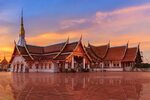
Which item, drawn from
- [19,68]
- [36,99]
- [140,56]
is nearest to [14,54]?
[19,68]

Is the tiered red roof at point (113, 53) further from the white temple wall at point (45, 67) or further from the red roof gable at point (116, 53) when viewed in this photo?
the white temple wall at point (45, 67)

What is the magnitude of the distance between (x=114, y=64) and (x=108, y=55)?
235cm

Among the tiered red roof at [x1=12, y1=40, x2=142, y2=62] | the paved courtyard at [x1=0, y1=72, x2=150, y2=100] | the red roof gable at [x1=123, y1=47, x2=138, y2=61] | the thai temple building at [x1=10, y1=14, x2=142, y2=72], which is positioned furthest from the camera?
the red roof gable at [x1=123, y1=47, x2=138, y2=61]

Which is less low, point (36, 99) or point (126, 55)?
point (126, 55)

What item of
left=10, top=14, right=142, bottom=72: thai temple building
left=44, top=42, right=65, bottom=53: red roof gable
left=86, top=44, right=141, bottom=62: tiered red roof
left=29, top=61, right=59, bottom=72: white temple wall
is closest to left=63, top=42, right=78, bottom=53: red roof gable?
left=10, top=14, right=142, bottom=72: thai temple building

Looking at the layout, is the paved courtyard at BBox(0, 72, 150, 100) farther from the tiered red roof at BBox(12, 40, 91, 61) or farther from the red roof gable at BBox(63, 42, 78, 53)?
the red roof gable at BBox(63, 42, 78, 53)

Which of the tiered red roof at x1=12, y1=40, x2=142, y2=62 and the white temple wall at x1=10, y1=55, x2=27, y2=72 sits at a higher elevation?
the tiered red roof at x1=12, y1=40, x2=142, y2=62

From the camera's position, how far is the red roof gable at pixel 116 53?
54.0 m

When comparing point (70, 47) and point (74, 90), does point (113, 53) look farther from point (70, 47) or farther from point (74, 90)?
point (74, 90)

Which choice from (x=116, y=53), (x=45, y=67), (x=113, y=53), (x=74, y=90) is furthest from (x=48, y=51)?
(x=74, y=90)

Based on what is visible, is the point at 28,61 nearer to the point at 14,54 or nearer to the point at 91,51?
the point at 14,54

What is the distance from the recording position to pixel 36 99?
8039mm

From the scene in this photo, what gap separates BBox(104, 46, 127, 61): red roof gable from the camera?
54.0 meters

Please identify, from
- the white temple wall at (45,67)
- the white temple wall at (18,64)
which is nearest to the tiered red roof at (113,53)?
the white temple wall at (45,67)
